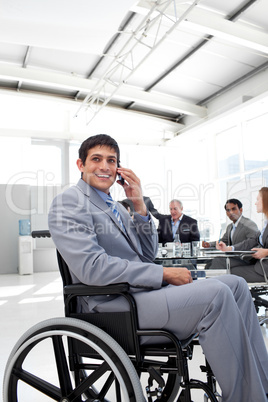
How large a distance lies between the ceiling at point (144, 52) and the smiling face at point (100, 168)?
4215mm

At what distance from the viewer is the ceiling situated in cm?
571

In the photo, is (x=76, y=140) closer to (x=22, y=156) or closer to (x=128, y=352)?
(x=22, y=156)

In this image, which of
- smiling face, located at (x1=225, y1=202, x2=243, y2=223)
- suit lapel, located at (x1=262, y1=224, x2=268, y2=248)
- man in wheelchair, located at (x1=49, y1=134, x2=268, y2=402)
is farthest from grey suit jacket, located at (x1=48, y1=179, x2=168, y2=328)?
smiling face, located at (x1=225, y1=202, x2=243, y2=223)

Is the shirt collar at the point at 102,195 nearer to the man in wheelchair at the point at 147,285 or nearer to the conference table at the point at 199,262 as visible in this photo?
the man in wheelchair at the point at 147,285

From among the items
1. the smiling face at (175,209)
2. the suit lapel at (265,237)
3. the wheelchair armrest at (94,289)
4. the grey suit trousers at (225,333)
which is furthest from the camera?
the smiling face at (175,209)

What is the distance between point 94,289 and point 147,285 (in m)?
0.20

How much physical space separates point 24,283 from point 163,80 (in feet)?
19.4

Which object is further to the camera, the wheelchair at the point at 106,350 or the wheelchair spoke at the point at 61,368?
the wheelchair spoke at the point at 61,368

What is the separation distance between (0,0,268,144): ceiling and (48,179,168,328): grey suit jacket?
4.51 metres

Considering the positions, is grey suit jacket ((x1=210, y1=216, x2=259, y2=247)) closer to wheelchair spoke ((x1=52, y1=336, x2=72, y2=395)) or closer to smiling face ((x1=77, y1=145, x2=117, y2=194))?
smiling face ((x1=77, y1=145, x2=117, y2=194))

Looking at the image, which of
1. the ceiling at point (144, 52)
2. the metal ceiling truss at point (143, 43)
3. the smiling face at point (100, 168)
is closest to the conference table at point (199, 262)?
the smiling face at point (100, 168)

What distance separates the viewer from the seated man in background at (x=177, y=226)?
201 inches

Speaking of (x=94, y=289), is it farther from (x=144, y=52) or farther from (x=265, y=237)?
(x=144, y=52)

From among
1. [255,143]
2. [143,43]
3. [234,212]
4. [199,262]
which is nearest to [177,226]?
[234,212]
